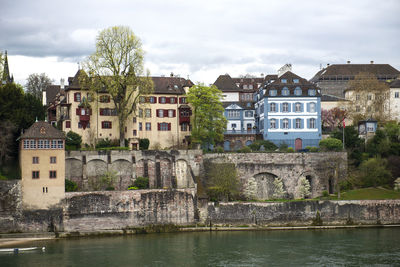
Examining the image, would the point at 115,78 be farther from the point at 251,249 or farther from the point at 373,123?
the point at 373,123

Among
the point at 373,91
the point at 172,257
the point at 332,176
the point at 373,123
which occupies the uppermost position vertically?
the point at 373,91

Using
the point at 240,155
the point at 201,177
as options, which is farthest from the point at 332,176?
the point at 201,177

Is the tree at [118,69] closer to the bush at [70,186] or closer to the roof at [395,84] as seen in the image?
the bush at [70,186]

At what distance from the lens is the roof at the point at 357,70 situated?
92.3 m

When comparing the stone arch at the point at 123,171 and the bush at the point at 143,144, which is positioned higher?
the bush at the point at 143,144

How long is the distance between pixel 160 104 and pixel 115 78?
8.11 metres

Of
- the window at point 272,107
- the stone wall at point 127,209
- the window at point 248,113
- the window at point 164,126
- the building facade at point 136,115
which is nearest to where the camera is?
the stone wall at point 127,209

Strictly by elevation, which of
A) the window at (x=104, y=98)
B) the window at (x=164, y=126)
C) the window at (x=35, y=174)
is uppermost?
the window at (x=104, y=98)

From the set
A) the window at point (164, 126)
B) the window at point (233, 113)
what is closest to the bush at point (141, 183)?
the window at point (164, 126)

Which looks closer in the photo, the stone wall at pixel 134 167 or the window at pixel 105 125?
the stone wall at pixel 134 167

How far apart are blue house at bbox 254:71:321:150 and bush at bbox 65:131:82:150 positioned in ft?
75.5

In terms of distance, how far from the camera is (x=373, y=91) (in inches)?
3019

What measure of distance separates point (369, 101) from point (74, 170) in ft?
139

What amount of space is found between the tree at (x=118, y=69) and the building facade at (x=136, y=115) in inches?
77.4
